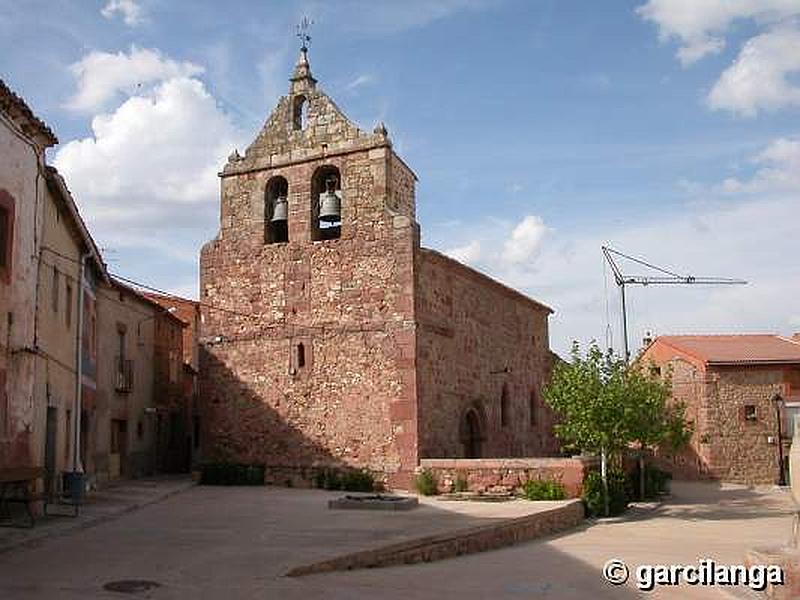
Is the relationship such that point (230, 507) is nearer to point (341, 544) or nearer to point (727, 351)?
point (341, 544)

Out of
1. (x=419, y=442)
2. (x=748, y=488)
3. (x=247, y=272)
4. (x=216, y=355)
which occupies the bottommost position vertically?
(x=748, y=488)

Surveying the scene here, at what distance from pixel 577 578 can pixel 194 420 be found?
22.9 m

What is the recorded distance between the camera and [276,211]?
2300cm

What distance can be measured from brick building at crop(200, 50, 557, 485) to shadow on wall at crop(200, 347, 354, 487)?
1.4 inches

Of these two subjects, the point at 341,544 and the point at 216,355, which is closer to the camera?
the point at 341,544

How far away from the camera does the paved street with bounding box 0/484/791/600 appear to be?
867cm

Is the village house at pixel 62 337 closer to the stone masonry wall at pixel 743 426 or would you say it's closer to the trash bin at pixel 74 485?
the trash bin at pixel 74 485

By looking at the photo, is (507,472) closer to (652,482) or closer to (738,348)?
(652,482)

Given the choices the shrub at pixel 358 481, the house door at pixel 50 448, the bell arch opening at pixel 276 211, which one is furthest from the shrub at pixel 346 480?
the house door at pixel 50 448

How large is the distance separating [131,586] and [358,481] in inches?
490

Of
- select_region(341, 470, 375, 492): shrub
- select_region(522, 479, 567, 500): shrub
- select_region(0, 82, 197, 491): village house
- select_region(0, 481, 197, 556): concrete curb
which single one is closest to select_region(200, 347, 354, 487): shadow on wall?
select_region(341, 470, 375, 492): shrub

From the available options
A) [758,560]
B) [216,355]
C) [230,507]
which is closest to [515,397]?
[216,355]

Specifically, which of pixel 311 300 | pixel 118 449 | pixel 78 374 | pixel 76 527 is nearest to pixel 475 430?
pixel 311 300

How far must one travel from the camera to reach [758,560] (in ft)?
27.7
